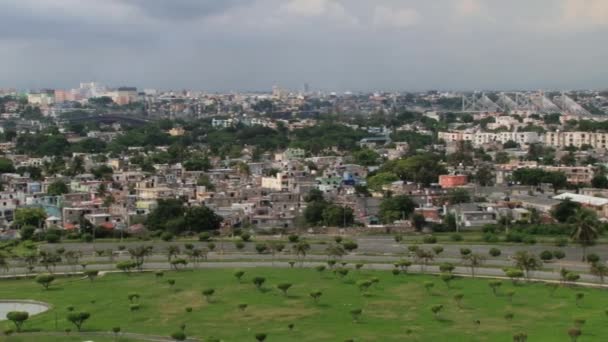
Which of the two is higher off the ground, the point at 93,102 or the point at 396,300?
the point at 93,102

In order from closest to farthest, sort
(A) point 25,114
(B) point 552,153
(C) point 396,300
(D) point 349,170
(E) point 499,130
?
(C) point 396,300, (D) point 349,170, (B) point 552,153, (E) point 499,130, (A) point 25,114

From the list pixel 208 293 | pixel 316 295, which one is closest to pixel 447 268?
pixel 316 295

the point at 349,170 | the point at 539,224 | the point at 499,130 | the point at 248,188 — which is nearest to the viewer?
the point at 539,224

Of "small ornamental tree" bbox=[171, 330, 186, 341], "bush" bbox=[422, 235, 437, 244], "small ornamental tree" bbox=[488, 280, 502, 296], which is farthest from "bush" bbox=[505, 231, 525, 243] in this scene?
"small ornamental tree" bbox=[171, 330, 186, 341]

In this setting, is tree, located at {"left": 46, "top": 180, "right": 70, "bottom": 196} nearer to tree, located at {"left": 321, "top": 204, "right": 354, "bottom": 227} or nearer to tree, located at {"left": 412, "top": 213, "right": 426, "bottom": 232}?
tree, located at {"left": 321, "top": 204, "right": 354, "bottom": 227}

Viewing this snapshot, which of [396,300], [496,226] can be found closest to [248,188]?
[496,226]

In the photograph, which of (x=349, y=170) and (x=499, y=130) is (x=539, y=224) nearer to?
(x=349, y=170)

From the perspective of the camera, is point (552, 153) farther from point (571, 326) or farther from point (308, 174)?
point (571, 326)

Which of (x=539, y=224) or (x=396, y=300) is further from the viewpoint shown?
(x=539, y=224)
